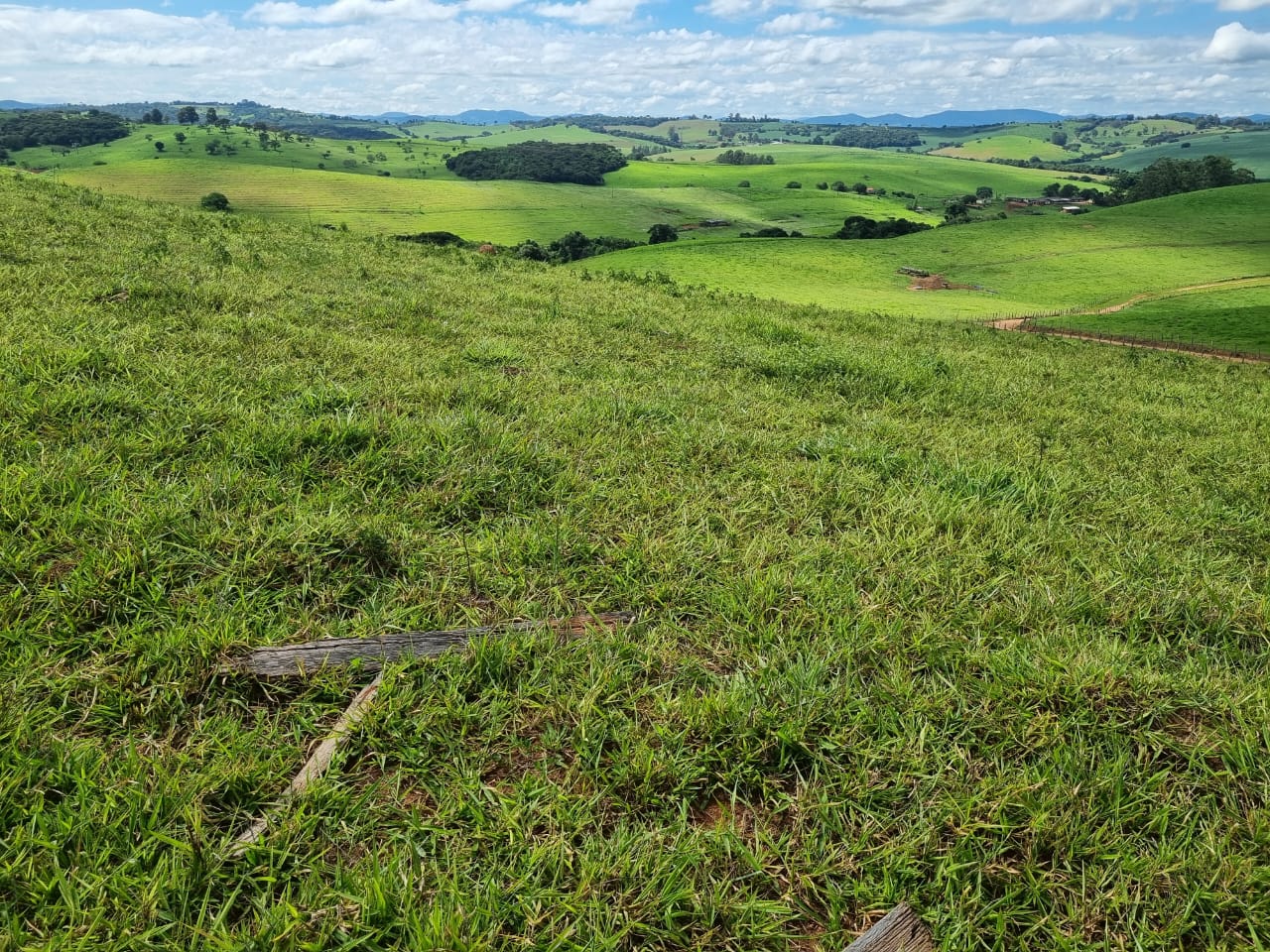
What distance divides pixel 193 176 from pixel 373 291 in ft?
506

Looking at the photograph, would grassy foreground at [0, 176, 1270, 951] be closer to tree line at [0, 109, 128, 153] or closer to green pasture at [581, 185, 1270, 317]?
green pasture at [581, 185, 1270, 317]

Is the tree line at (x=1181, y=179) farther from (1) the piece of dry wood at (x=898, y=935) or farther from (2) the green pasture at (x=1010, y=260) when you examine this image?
(1) the piece of dry wood at (x=898, y=935)

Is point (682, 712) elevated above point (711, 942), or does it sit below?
above

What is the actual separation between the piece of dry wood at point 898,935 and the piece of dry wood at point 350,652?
2258mm

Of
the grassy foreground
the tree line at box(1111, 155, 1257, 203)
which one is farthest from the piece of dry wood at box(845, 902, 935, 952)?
the tree line at box(1111, 155, 1257, 203)

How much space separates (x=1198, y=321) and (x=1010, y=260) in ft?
128

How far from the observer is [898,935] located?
260cm

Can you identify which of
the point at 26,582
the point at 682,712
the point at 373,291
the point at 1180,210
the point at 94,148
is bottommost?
the point at 682,712

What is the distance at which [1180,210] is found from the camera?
99188 mm

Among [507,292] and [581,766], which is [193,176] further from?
[581,766]

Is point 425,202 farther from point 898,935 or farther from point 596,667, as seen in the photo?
point 898,935

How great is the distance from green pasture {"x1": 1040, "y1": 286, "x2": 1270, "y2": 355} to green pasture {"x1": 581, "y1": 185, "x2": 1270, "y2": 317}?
694 centimetres

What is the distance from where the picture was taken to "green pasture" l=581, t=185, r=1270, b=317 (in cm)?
6291

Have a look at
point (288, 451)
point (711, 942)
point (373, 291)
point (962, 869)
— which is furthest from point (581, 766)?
point (373, 291)
